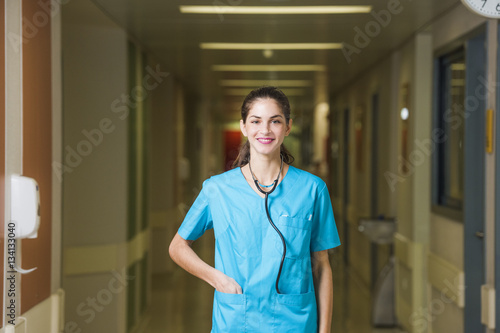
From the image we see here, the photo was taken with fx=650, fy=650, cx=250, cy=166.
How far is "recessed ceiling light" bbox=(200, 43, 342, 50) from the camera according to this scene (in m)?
6.41

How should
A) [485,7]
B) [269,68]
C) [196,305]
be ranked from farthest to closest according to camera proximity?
[269,68], [196,305], [485,7]

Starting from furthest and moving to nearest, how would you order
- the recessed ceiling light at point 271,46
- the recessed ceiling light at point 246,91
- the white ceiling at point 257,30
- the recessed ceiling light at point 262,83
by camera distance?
the recessed ceiling light at point 246,91 → the recessed ceiling light at point 262,83 → the recessed ceiling light at point 271,46 → the white ceiling at point 257,30

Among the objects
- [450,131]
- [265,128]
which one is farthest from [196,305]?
[265,128]

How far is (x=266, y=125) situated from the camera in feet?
6.46

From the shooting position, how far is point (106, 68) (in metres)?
5.36

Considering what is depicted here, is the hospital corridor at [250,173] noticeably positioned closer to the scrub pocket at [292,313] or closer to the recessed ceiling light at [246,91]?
the scrub pocket at [292,313]

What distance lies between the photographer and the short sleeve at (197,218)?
6.83 feet

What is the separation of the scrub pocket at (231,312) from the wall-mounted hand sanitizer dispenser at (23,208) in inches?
48.0

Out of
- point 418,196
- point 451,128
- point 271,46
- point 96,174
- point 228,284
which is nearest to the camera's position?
point 228,284

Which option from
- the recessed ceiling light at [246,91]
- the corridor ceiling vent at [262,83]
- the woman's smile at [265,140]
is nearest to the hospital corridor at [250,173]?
the woman's smile at [265,140]

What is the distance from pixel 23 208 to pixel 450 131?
132 inches

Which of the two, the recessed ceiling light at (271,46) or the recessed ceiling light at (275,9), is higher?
the recessed ceiling light at (271,46)

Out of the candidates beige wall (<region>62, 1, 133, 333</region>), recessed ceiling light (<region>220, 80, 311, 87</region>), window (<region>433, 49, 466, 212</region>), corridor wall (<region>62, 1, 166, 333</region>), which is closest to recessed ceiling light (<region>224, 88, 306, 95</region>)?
recessed ceiling light (<region>220, 80, 311, 87</region>)

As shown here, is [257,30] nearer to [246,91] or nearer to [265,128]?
[265,128]
